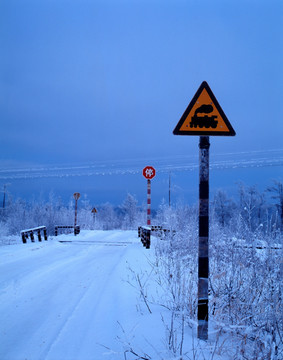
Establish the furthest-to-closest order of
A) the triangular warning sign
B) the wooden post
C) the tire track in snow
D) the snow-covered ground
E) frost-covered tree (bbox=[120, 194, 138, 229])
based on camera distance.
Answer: frost-covered tree (bbox=[120, 194, 138, 229])
the triangular warning sign
the tire track in snow
the wooden post
the snow-covered ground

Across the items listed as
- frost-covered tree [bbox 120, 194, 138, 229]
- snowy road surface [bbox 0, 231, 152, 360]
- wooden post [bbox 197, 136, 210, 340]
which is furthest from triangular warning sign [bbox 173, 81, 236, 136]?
frost-covered tree [bbox 120, 194, 138, 229]

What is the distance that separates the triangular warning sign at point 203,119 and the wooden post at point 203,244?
5.6 inches

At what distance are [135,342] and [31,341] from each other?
1.37 meters

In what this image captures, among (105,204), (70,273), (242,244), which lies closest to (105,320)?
(242,244)

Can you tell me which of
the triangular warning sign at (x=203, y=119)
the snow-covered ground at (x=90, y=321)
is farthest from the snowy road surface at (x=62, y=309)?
the triangular warning sign at (x=203, y=119)

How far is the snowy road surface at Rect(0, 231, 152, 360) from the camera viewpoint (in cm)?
329

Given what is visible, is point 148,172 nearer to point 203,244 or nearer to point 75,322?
point 75,322

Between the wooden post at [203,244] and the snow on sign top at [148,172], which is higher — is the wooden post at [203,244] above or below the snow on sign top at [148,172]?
below

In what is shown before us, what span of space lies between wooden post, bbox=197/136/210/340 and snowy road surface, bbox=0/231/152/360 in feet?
3.43

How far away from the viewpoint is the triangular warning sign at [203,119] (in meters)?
3.38

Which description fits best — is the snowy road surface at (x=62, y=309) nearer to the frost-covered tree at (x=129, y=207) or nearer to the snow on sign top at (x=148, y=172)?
the snow on sign top at (x=148, y=172)

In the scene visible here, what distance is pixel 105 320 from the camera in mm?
4062

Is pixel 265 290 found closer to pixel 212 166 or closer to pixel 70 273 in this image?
pixel 70 273

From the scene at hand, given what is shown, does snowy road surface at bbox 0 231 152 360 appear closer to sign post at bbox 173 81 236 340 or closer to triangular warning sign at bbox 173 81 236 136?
sign post at bbox 173 81 236 340
